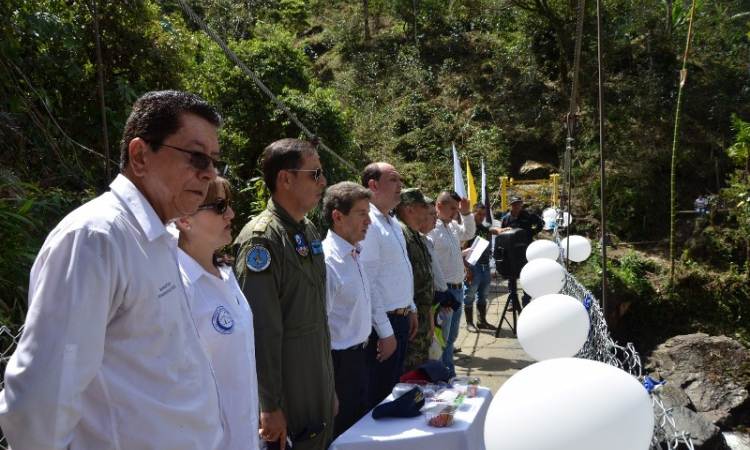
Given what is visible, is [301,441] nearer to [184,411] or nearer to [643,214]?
[184,411]

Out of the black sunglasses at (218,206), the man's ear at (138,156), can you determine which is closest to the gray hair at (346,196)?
the black sunglasses at (218,206)

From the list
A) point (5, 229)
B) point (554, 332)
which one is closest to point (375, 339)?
point (554, 332)

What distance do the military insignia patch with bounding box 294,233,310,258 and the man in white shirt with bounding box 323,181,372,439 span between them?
49 cm

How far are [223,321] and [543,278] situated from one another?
10.1 feet

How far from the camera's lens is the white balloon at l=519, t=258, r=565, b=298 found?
4.55 meters

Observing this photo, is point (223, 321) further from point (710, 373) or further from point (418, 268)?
point (710, 373)

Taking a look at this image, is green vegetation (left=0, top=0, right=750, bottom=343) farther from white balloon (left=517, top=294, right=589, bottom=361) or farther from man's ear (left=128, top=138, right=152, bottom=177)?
white balloon (left=517, top=294, right=589, bottom=361)

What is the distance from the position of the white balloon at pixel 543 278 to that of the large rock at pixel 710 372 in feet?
19.4

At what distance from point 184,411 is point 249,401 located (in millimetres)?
543

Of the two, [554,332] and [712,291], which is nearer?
[554,332]

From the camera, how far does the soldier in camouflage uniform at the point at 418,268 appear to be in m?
4.23

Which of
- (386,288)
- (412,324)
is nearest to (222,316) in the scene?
(386,288)

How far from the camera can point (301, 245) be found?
2.62m

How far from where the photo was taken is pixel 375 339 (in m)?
3.55
